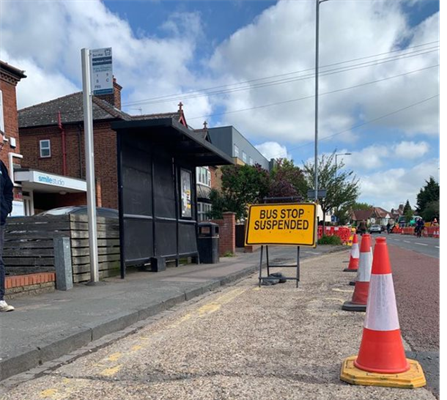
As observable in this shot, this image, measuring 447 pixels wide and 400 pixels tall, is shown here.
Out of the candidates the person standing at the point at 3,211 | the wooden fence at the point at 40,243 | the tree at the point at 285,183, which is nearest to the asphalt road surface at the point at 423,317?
the person standing at the point at 3,211

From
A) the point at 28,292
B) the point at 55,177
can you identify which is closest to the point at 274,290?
the point at 28,292

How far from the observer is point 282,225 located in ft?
25.8

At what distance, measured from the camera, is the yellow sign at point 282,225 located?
7632 millimetres

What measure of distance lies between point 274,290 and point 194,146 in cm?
448

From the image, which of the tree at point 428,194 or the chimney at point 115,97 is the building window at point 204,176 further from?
the tree at point 428,194

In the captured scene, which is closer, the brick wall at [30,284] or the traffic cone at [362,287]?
the traffic cone at [362,287]

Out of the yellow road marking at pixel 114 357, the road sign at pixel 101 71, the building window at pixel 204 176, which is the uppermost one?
the road sign at pixel 101 71

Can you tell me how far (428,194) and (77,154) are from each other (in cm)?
7541

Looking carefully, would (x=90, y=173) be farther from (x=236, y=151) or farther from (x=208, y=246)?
(x=236, y=151)

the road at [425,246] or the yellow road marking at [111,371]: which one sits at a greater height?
the yellow road marking at [111,371]

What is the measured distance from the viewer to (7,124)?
45.7 feet

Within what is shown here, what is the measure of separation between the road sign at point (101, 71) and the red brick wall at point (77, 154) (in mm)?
13394

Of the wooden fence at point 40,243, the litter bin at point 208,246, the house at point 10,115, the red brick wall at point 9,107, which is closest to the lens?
the wooden fence at point 40,243

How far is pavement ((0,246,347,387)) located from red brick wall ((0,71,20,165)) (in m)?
8.84
